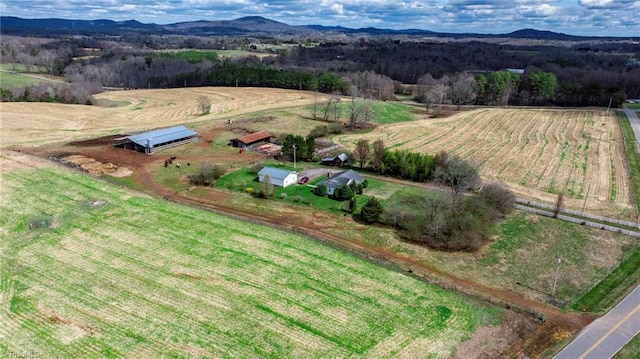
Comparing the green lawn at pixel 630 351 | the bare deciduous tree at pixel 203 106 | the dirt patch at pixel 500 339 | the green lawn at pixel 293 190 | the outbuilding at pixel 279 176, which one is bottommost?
the dirt patch at pixel 500 339

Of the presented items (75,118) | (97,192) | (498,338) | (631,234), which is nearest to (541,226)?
(631,234)

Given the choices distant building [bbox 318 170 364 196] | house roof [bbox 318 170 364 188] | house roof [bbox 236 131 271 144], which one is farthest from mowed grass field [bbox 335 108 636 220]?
distant building [bbox 318 170 364 196]

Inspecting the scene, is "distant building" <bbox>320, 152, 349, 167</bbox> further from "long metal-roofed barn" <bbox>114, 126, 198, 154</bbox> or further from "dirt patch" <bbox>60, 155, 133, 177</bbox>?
"dirt patch" <bbox>60, 155, 133, 177</bbox>

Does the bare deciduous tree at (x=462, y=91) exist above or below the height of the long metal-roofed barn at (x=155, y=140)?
above

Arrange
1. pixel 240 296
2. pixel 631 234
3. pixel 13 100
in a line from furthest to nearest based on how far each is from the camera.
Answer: pixel 13 100, pixel 631 234, pixel 240 296

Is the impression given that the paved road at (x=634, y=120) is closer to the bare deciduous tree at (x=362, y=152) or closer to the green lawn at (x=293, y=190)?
the bare deciduous tree at (x=362, y=152)

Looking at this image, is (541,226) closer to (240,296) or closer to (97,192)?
(240,296)

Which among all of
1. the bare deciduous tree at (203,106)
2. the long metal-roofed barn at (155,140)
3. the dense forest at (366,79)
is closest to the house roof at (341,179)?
the long metal-roofed barn at (155,140)
